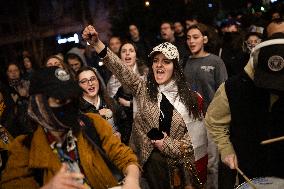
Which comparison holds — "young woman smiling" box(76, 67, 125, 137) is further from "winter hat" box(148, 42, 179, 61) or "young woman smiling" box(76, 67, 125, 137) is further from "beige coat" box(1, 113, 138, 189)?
"beige coat" box(1, 113, 138, 189)

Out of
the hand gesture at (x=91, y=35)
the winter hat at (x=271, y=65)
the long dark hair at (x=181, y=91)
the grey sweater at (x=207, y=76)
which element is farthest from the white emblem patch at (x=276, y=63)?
the grey sweater at (x=207, y=76)

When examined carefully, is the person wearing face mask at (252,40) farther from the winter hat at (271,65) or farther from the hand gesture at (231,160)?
the winter hat at (271,65)

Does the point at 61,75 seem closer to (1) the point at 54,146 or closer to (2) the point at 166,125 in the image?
(1) the point at 54,146

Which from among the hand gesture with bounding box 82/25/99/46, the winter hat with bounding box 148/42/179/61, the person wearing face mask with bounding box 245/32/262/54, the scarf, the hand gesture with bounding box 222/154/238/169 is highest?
the hand gesture with bounding box 82/25/99/46

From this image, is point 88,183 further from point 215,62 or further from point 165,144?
point 215,62

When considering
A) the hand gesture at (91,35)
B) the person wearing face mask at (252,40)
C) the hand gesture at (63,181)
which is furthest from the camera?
the person wearing face mask at (252,40)

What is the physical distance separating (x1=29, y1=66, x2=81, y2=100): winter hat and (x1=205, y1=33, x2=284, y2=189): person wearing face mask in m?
1.28

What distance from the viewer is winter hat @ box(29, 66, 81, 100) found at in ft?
7.50

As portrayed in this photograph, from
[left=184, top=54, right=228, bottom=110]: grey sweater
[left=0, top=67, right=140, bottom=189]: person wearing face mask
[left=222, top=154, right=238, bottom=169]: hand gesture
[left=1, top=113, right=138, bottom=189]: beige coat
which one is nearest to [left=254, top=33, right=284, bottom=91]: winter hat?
[left=222, top=154, right=238, bottom=169]: hand gesture

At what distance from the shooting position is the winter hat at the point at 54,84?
229cm

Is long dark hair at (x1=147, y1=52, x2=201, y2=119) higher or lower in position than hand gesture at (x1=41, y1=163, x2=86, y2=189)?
higher

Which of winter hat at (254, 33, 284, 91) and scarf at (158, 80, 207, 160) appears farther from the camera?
scarf at (158, 80, 207, 160)

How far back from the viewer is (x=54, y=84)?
2311 mm

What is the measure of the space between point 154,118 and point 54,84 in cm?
165
